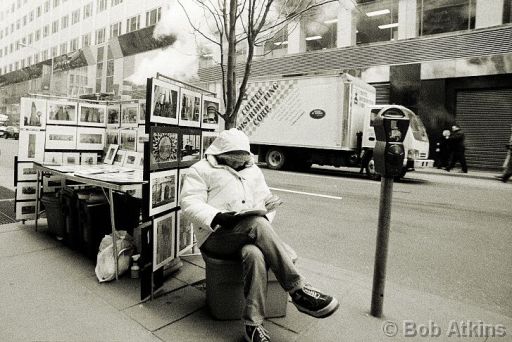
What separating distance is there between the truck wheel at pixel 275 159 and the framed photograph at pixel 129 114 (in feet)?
31.6

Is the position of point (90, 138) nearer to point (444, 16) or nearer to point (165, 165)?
point (165, 165)

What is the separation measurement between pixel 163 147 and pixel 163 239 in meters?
0.80

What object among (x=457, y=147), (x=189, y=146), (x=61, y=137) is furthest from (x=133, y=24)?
(x=189, y=146)

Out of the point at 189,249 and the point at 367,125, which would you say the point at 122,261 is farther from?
Result: the point at 367,125

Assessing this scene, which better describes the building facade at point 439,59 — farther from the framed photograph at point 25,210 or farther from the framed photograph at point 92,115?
the framed photograph at point 25,210

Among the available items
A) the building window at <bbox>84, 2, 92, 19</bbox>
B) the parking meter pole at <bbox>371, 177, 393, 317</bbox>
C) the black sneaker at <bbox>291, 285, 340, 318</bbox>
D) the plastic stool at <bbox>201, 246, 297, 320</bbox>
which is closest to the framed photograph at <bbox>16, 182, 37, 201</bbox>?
the plastic stool at <bbox>201, 246, 297, 320</bbox>

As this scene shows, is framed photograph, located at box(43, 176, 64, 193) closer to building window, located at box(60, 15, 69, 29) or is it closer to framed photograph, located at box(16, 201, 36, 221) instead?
framed photograph, located at box(16, 201, 36, 221)

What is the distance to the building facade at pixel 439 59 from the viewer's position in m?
15.2

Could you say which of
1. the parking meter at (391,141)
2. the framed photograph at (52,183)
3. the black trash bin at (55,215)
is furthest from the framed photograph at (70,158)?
the parking meter at (391,141)

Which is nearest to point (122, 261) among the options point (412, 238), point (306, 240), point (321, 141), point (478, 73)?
point (306, 240)

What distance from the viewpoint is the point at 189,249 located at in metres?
4.16

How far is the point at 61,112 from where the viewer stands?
519 centimetres

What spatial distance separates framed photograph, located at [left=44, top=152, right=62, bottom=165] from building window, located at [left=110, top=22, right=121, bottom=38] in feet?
117

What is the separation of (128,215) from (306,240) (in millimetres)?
2406
